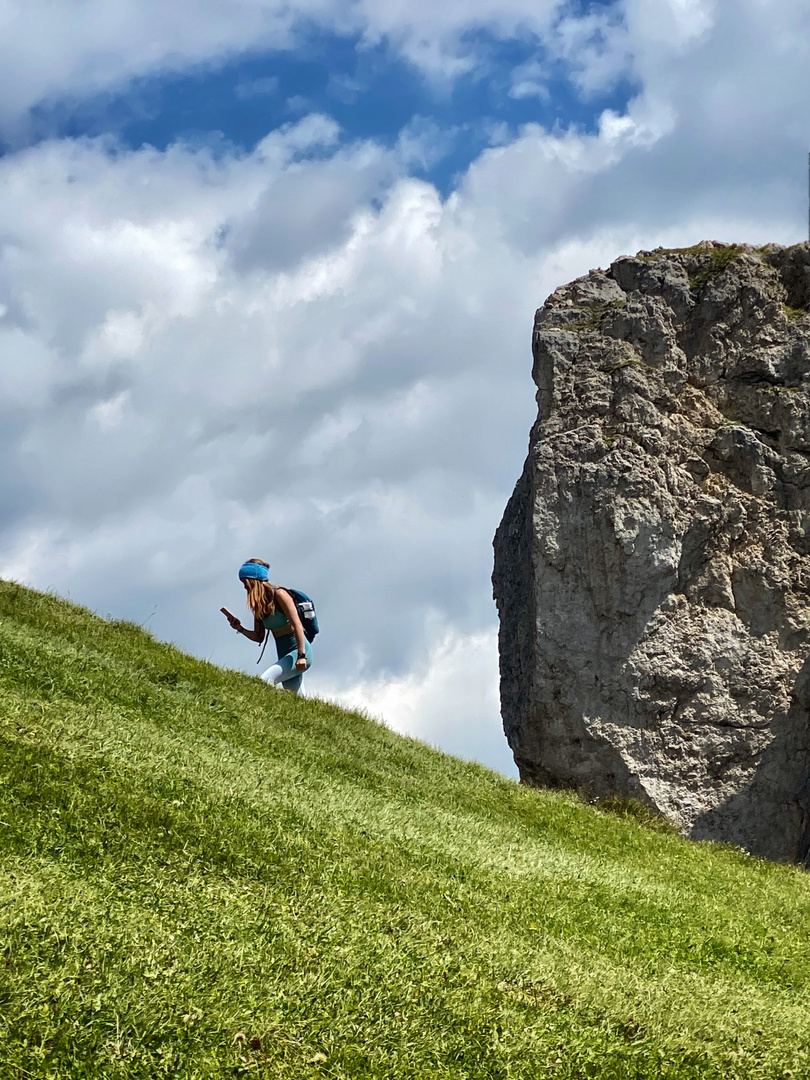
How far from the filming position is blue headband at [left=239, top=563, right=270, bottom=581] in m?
17.4

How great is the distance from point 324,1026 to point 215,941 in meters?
1.18

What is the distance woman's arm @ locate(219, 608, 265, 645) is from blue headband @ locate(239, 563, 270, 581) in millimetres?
707

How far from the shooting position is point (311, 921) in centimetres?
822

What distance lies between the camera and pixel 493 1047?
22.3ft

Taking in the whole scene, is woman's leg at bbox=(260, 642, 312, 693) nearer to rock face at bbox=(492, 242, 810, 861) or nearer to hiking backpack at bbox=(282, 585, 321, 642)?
hiking backpack at bbox=(282, 585, 321, 642)

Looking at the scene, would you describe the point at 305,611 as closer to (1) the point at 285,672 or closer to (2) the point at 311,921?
(1) the point at 285,672

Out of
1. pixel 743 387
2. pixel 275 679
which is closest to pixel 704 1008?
pixel 275 679

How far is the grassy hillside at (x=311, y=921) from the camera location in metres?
6.39

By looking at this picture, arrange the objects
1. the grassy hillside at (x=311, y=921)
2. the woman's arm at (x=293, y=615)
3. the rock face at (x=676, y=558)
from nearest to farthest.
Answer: the grassy hillside at (x=311, y=921) < the woman's arm at (x=293, y=615) < the rock face at (x=676, y=558)

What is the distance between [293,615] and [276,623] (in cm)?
67

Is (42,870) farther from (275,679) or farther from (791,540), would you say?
(791,540)

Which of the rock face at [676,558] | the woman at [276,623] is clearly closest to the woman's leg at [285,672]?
the woman at [276,623]

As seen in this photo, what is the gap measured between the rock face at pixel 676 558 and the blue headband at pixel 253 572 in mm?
6743

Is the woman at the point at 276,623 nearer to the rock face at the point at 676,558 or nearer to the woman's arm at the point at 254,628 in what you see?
the woman's arm at the point at 254,628
